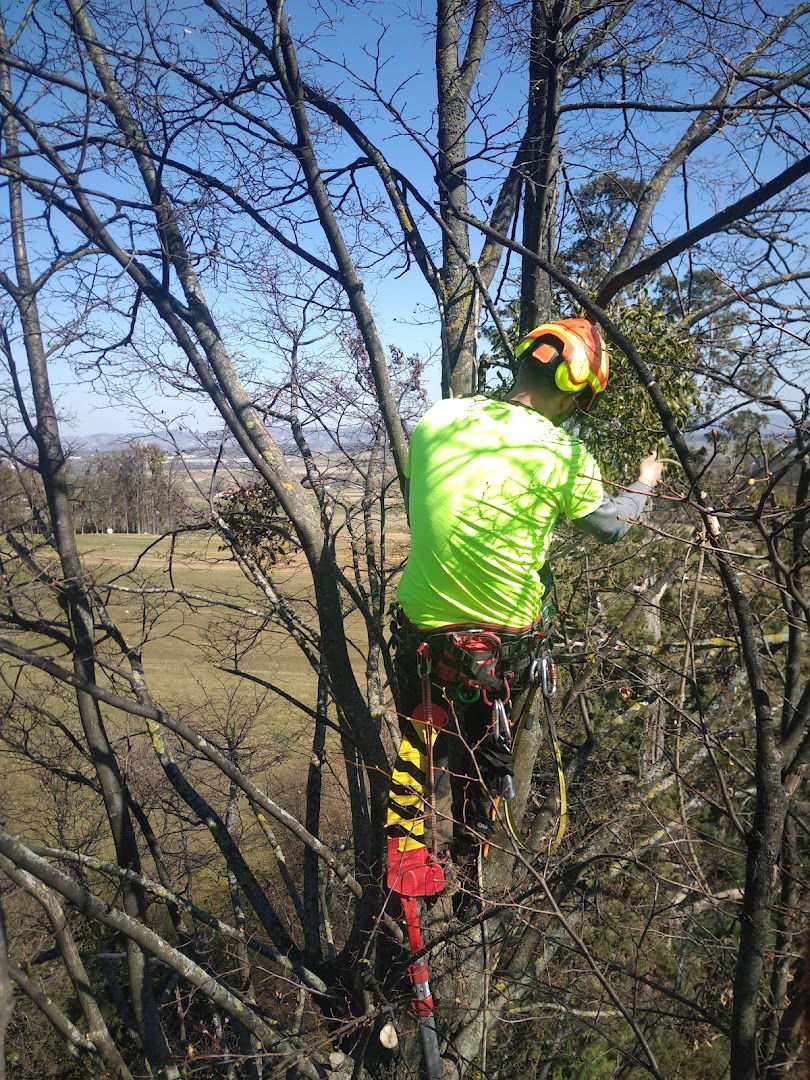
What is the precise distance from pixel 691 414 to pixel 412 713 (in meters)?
2.35

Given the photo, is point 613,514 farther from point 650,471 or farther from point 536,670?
point 536,670

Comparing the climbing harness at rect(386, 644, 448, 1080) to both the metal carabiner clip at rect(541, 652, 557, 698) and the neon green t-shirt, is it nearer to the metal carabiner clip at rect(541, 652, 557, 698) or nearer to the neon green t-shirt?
the neon green t-shirt

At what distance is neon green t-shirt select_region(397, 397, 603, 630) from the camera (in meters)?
2.79

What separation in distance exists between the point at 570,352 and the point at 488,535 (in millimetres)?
763

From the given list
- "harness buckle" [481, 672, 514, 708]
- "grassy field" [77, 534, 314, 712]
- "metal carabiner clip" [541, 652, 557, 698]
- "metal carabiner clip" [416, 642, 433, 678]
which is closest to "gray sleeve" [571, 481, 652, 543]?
"metal carabiner clip" [541, 652, 557, 698]

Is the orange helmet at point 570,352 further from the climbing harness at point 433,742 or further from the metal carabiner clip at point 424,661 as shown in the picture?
the metal carabiner clip at point 424,661

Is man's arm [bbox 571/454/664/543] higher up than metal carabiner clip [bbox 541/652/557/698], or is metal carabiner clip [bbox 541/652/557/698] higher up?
man's arm [bbox 571/454/664/543]

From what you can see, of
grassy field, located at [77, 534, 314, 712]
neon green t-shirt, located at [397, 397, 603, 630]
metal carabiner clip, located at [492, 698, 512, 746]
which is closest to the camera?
neon green t-shirt, located at [397, 397, 603, 630]

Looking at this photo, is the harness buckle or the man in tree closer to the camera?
the man in tree

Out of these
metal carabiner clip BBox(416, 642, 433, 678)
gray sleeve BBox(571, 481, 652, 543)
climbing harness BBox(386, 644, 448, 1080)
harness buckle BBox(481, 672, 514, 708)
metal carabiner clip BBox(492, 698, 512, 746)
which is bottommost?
climbing harness BBox(386, 644, 448, 1080)

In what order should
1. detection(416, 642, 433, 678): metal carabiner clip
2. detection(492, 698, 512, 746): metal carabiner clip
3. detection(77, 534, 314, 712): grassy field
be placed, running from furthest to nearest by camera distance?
detection(77, 534, 314, 712): grassy field
detection(416, 642, 433, 678): metal carabiner clip
detection(492, 698, 512, 746): metal carabiner clip

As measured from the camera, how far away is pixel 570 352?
2777mm

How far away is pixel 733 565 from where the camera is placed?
215 centimetres

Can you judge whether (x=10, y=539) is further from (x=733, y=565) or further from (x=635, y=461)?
(x=733, y=565)
